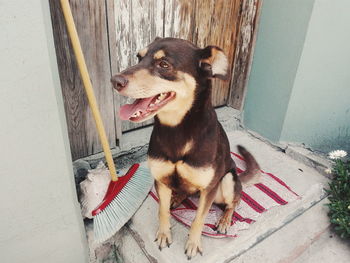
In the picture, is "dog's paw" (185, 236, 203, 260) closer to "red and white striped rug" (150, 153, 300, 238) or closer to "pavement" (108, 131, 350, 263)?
"pavement" (108, 131, 350, 263)

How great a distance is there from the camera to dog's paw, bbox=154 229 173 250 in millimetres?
1948

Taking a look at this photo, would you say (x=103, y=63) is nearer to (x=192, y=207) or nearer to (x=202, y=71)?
(x=202, y=71)

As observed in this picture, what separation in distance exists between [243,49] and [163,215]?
84.4 inches

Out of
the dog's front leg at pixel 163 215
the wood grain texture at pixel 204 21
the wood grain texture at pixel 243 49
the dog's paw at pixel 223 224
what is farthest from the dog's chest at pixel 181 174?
the wood grain texture at pixel 243 49

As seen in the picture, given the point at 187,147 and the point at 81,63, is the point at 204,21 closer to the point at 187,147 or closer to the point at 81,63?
the point at 81,63

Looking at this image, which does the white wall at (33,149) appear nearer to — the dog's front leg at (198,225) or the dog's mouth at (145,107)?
the dog's mouth at (145,107)

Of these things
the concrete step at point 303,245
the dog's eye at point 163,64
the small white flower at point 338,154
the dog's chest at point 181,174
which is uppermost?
the dog's eye at point 163,64

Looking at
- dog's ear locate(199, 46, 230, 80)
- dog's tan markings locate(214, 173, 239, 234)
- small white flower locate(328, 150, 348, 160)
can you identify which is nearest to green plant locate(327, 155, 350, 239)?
small white flower locate(328, 150, 348, 160)

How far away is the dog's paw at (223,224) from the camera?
6.77 feet

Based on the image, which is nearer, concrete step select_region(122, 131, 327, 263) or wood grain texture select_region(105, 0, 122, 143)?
concrete step select_region(122, 131, 327, 263)

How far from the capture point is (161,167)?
5.65 ft

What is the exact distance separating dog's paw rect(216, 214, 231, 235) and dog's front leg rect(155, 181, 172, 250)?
0.38 m

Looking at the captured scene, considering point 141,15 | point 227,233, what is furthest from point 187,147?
point 141,15

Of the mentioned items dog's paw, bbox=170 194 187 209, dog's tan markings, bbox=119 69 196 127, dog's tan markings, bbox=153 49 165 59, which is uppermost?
dog's tan markings, bbox=153 49 165 59
